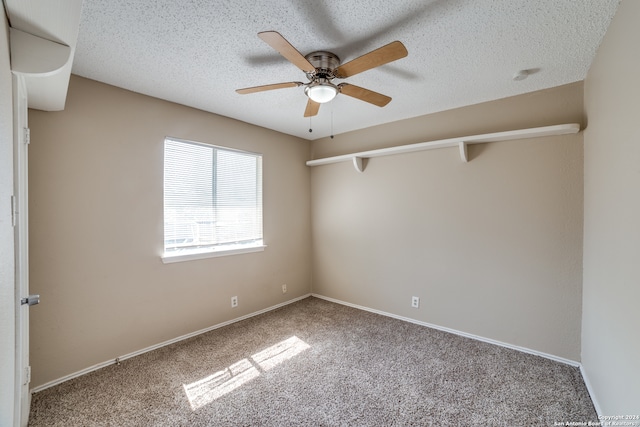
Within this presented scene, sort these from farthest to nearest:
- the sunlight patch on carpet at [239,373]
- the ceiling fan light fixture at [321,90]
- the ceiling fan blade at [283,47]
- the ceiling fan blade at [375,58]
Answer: the sunlight patch on carpet at [239,373] < the ceiling fan light fixture at [321,90] < the ceiling fan blade at [375,58] < the ceiling fan blade at [283,47]

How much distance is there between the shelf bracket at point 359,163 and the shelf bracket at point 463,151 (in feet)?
3.90

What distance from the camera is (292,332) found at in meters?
3.07

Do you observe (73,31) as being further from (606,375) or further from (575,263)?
(575,263)

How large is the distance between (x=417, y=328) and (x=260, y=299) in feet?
6.38

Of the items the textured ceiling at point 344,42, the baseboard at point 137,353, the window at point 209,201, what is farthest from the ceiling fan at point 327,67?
the baseboard at point 137,353

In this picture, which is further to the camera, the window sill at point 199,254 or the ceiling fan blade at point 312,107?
the window sill at point 199,254

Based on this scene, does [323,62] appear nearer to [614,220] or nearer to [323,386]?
[614,220]

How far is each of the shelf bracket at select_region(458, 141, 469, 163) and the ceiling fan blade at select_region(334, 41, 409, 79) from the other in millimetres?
1563

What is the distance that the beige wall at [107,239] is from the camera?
6.97ft

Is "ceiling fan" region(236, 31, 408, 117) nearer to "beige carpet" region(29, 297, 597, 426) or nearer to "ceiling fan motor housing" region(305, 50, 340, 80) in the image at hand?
"ceiling fan motor housing" region(305, 50, 340, 80)

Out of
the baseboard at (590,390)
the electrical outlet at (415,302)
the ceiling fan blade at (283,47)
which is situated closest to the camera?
the ceiling fan blade at (283,47)

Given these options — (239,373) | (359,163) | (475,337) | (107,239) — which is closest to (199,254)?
(107,239)

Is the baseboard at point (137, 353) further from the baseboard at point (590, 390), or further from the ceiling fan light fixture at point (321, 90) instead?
the baseboard at point (590, 390)

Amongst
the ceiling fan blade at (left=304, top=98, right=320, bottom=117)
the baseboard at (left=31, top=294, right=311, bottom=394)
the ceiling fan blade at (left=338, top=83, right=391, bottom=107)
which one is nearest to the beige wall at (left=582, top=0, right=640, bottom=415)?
the ceiling fan blade at (left=338, top=83, right=391, bottom=107)
